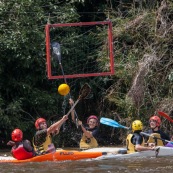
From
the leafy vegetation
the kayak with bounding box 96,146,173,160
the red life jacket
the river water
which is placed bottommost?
the river water

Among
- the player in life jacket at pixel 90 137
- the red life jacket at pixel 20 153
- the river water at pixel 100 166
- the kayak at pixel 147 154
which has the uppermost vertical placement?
the player in life jacket at pixel 90 137

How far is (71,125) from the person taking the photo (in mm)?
20141

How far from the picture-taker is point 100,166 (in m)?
13.8

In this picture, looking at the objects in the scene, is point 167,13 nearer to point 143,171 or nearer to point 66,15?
point 66,15

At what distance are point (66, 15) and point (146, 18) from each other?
2125mm

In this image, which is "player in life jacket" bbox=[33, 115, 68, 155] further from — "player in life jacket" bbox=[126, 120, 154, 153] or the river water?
"player in life jacket" bbox=[126, 120, 154, 153]

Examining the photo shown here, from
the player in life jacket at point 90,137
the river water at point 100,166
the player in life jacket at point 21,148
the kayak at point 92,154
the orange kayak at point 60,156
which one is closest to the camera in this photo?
the river water at point 100,166

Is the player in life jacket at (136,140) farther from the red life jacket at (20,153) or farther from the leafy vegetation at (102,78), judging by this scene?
the leafy vegetation at (102,78)

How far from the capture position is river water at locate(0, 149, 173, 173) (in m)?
13.1

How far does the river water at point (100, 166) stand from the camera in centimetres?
1307

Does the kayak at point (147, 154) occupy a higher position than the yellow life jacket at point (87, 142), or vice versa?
the yellow life jacket at point (87, 142)

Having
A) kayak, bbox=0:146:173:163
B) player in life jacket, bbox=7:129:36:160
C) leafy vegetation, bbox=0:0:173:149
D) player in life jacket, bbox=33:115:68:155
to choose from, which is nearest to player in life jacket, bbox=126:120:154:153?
kayak, bbox=0:146:173:163

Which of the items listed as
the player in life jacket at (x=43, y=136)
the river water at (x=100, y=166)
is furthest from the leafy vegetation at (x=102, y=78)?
the river water at (x=100, y=166)

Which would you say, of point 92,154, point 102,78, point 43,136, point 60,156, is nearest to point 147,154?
point 92,154
